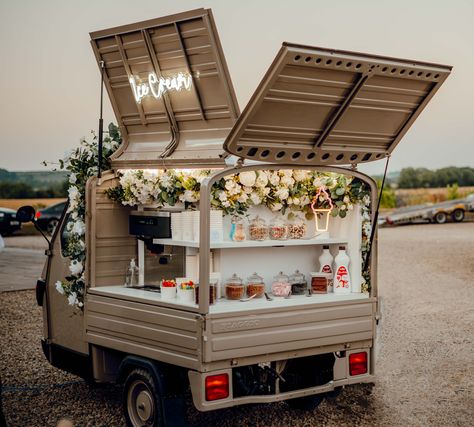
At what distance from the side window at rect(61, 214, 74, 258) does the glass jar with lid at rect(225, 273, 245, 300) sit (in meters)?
1.54

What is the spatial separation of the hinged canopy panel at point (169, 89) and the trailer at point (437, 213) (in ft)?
63.5

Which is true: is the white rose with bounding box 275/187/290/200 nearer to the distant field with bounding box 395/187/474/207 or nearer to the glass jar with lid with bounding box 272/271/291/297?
the glass jar with lid with bounding box 272/271/291/297

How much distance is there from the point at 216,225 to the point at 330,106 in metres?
1.16

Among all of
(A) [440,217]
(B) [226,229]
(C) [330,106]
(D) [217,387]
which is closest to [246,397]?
(D) [217,387]

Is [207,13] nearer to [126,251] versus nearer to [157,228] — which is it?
[157,228]

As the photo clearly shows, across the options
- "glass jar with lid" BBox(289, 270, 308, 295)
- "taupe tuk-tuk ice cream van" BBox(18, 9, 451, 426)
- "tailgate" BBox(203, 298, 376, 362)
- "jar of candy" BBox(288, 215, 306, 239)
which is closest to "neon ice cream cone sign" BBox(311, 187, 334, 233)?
"taupe tuk-tuk ice cream van" BBox(18, 9, 451, 426)

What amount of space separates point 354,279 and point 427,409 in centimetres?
141

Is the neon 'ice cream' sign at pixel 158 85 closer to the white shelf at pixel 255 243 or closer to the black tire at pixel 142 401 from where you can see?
the white shelf at pixel 255 243

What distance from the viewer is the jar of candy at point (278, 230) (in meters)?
5.39

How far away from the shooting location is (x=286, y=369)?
5.23 metres

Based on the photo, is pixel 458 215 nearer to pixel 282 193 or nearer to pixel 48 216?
pixel 48 216

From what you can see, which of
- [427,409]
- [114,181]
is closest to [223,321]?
[114,181]

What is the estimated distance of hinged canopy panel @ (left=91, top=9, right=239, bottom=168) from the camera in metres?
5.28

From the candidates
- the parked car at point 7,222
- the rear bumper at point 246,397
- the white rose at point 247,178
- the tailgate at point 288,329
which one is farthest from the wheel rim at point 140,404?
the parked car at point 7,222
